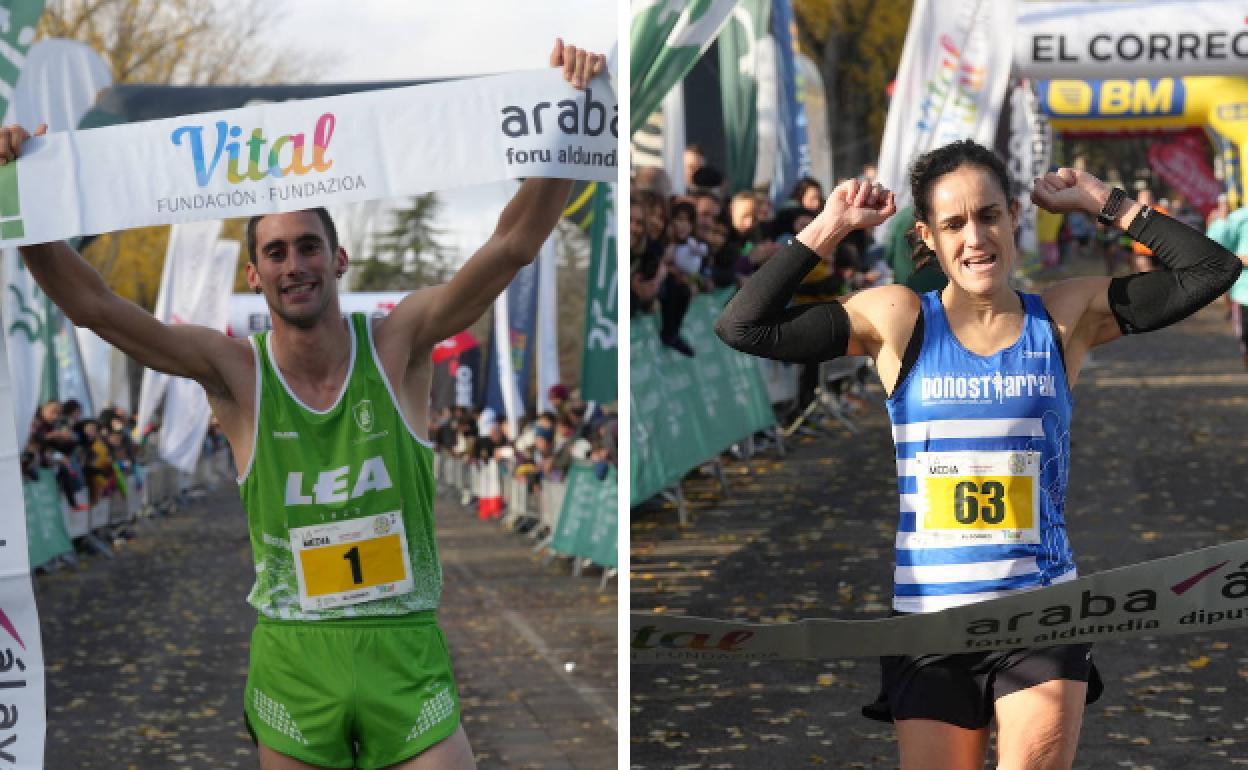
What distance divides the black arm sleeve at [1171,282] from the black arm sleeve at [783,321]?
1.97ft

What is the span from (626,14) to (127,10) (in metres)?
34.2

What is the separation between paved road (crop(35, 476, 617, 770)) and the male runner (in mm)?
3686

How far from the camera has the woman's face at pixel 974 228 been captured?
13.3 feet

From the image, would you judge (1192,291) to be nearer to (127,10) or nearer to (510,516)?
(510,516)

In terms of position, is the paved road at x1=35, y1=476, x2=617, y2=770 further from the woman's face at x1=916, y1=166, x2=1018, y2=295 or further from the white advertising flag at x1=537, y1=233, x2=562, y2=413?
the woman's face at x1=916, y1=166, x2=1018, y2=295

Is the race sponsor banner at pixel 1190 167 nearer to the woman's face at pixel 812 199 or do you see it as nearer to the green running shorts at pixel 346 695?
the woman's face at pixel 812 199

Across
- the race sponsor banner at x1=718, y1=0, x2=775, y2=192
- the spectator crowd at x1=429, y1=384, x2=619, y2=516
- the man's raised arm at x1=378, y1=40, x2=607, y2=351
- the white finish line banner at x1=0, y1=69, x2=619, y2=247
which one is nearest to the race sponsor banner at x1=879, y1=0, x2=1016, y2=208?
the race sponsor banner at x1=718, y1=0, x2=775, y2=192

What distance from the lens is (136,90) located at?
46.1ft

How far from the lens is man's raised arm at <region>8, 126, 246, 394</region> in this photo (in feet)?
15.0

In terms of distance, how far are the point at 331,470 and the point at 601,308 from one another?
9528 millimetres

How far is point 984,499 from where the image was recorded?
402 centimetres

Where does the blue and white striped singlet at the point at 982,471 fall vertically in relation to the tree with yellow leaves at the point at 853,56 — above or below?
below

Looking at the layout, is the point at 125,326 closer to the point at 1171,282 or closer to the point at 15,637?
the point at 15,637

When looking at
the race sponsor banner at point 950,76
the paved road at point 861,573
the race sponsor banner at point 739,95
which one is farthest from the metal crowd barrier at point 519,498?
the race sponsor banner at point 950,76
